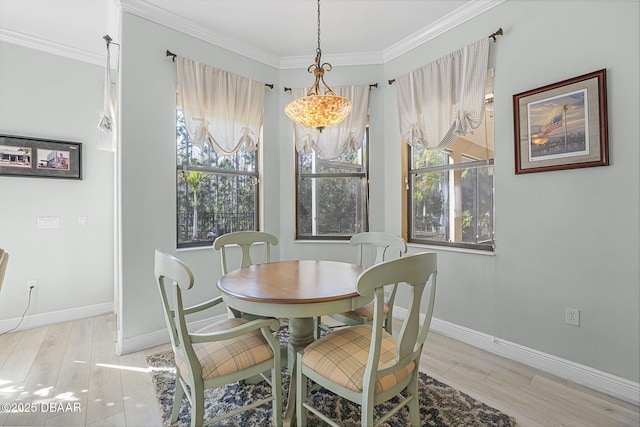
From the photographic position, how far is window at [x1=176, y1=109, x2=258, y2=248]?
291 centimetres

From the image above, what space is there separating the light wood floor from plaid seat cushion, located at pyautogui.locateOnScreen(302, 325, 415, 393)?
0.90 m

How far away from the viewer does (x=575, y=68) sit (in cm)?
206

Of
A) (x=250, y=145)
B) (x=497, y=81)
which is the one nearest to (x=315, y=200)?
(x=250, y=145)

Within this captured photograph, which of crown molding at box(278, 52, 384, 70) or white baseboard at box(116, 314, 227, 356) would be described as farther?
crown molding at box(278, 52, 384, 70)

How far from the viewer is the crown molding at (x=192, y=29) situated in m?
2.49

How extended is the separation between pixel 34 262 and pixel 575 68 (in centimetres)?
485

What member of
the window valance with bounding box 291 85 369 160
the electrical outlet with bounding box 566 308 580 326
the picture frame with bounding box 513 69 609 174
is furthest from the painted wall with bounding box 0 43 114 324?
the electrical outlet with bounding box 566 308 580 326

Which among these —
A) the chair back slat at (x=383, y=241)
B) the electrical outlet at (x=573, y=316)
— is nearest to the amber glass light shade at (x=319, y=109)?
the chair back slat at (x=383, y=241)

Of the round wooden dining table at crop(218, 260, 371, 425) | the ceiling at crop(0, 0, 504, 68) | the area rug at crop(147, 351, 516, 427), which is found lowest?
the area rug at crop(147, 351, 516, 427)

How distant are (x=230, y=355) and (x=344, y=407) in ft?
2.56

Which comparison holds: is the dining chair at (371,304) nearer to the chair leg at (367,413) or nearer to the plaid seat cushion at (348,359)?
the plaid seat cushion at (348,359)

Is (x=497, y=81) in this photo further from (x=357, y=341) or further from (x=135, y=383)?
(x=135, y=383)

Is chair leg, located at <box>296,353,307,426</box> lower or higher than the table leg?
lower

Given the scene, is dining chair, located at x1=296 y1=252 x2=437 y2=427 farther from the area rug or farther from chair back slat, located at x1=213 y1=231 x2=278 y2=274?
chair back slat, located at x1=213 y1=231 x2=278 y2=274
